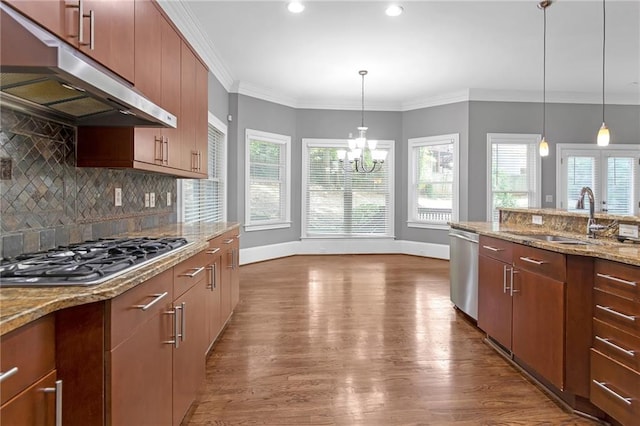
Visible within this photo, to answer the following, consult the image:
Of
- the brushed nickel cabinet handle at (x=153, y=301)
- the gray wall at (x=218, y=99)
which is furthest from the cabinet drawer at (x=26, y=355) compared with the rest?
the gray wall at (x=218, y=99)

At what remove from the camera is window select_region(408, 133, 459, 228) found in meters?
6.81

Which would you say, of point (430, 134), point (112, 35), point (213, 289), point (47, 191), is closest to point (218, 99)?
point (213, 289)

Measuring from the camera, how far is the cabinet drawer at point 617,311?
1.72 metres

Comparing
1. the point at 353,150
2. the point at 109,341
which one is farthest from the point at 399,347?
the point at 353,150

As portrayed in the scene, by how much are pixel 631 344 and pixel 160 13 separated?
A: 128 inches

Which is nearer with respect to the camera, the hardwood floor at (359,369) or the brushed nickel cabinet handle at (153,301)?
the brushed nickel cabinet handle at (153,301)

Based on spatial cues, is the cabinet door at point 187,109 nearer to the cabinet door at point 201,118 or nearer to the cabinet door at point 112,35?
the cabinet door at point 201,118

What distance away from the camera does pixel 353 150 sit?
5441mm

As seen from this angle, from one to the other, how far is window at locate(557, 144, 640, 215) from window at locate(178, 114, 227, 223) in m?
6.10

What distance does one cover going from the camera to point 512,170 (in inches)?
264

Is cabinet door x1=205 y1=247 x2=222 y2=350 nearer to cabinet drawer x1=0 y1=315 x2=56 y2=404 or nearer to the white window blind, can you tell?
cabinet drawer x1=0 y1=315 x2=56 y2=404

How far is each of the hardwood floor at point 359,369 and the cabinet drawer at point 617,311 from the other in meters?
0.61

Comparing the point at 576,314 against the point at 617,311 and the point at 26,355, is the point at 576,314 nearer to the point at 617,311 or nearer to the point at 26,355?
the point at 617,311

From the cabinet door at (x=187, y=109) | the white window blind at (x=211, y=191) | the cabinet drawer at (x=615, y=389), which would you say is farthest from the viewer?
the white window blind at (x=211, y=191)
